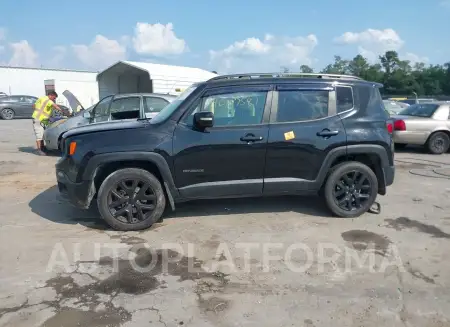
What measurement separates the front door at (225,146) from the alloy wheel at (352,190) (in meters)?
1.10

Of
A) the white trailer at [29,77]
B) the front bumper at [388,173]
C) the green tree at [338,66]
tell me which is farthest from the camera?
the green tree at [338,66]

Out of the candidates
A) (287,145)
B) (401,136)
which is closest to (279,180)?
(287,145)

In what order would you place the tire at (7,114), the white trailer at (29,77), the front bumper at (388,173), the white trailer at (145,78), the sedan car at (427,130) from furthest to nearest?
the white trailer at (29,77) → the tire at (7,114) → the white trailer at (145,78) → the sedan car at (427,130) → the front bumper at (388,173)

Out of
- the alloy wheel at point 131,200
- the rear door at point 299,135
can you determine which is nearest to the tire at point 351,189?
the rear door at point 299,135

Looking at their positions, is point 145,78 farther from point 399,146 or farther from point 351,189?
point 351,189

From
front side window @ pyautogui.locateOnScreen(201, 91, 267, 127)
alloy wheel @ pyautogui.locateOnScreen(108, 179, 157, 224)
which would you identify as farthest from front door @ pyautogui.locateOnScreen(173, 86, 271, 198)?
alloy wheel @ pyautogui.locateOnScreen(108, 179, 157, 224)

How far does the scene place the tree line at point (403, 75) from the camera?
5503 cm

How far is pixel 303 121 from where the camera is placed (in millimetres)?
5219

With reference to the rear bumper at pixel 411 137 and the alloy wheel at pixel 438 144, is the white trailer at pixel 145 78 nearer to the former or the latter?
the rear bumper at pixel 411 137

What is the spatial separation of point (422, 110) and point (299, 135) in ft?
25.2

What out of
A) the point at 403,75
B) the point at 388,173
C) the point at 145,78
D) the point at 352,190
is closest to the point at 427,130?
the point at 388,173

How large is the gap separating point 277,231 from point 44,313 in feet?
9.01

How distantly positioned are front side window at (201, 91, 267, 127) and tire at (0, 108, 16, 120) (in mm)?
23075

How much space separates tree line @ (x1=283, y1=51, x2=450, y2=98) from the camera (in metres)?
55.0
